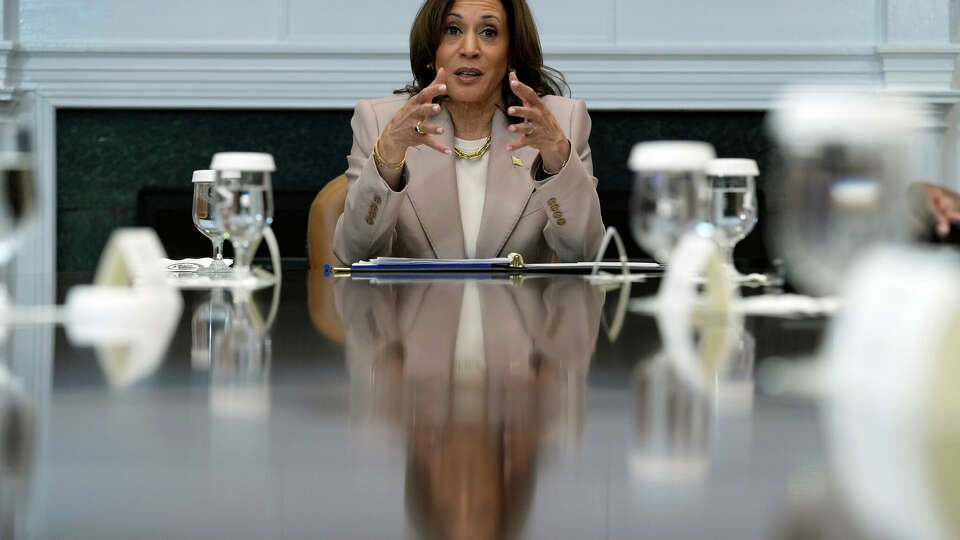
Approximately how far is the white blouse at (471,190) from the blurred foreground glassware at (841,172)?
5.82 ft

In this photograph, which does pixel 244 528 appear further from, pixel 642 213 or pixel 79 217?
pixel 79 217

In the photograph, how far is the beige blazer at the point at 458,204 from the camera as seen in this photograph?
2217 mm

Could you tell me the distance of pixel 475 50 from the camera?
8.37ft

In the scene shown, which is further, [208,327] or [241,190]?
[241,190]

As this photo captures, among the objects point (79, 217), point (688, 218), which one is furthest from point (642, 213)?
point (79, 217)

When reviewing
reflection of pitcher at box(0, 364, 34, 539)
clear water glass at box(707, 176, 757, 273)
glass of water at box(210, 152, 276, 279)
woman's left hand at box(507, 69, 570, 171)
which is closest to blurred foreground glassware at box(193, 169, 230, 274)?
glass of water at box(210, 152, 276, 279)

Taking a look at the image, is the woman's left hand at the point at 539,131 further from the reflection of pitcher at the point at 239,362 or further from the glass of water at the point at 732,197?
the reflection of pitcher at the point at 239,362

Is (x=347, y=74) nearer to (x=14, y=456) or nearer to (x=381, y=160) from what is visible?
(x=381, y=160)

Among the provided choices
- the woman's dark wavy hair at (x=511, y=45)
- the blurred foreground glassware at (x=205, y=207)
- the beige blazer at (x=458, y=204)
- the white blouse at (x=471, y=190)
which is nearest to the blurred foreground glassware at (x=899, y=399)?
the blurred foreground glassware at (x=205, y=207)

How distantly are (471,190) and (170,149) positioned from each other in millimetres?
1741

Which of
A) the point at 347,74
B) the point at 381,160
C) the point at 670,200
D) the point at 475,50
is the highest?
the point at 347,74

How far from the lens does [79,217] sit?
3904 millimetres

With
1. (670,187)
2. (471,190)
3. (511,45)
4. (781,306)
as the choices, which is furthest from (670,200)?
(511,45)

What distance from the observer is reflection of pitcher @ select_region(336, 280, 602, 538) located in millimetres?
376
